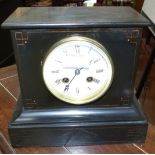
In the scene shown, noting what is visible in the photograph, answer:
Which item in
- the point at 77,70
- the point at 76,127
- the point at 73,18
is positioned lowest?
the point at 76,127

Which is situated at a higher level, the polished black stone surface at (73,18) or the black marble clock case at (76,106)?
the polished black stone surface at (73,18)

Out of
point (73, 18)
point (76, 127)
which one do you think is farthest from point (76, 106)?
point (73, 18)

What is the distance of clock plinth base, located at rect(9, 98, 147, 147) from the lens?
2.53 ft

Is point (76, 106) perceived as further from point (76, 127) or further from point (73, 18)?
point (73, 18)

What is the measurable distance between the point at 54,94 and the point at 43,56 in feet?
0.39

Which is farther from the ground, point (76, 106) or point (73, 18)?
point (73, 18)

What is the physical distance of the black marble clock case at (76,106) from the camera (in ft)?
2.29

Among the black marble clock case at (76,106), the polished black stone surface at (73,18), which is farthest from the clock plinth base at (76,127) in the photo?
the polished black stone surface at (73,18)

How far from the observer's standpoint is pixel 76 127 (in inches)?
30.4

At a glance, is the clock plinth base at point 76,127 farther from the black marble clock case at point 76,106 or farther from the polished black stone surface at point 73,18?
the polished black stone surface at point 73,18

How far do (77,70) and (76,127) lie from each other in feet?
Result: 0.55

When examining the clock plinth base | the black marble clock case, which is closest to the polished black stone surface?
the black marble clock case

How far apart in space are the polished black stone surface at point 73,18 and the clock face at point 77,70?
0.05 metres

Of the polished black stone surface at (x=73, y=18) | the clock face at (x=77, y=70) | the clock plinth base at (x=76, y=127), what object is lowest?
the clock plinth base at (x=76, y=127)
